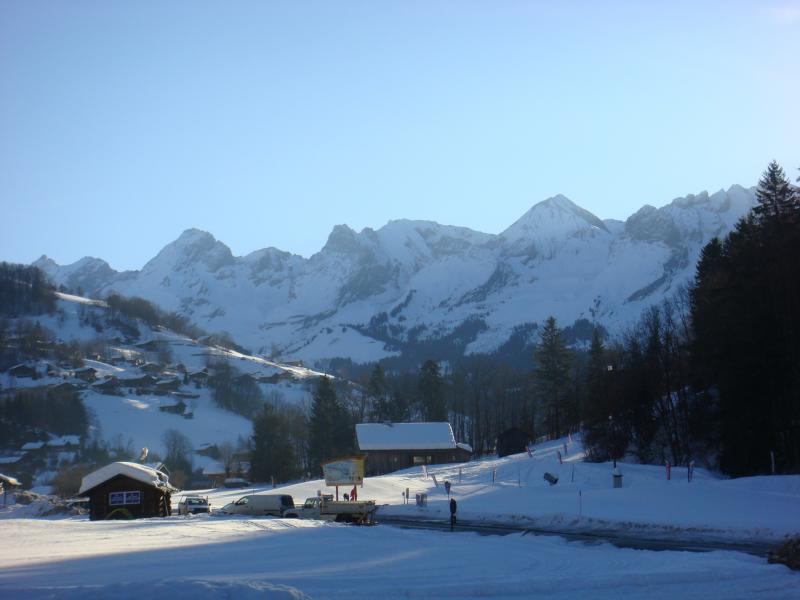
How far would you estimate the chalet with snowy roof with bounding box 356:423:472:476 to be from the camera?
297 feet

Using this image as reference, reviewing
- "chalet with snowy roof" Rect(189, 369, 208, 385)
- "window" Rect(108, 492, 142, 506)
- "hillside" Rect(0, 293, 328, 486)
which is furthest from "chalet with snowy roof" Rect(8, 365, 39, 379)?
"window" Rect(108, 492, 142, 506)

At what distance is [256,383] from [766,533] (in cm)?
16908

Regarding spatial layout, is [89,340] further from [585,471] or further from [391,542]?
[391,542]

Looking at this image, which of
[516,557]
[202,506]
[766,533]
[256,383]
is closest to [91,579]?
[516,557]

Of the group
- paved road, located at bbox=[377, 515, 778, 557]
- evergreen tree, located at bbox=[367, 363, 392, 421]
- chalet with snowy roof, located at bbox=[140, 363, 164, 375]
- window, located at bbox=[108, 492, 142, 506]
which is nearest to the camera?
paved road, located at bbox=[377, 515, 778, 557]

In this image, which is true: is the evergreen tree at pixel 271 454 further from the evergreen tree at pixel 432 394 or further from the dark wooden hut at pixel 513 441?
the evergreen tree at pixel 432 394

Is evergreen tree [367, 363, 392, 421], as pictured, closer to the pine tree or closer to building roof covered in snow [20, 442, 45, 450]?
building roof covered in snow [20, 442, 45, 450]

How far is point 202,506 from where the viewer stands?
163ft

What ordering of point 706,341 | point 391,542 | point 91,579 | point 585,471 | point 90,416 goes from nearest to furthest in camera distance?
point 91,579 < point 391,542 < point 706,341 < point 585,471 < point 90,416

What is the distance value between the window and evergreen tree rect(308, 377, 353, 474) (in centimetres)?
5130

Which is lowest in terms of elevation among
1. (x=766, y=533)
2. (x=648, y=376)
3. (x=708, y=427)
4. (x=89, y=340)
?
(x=766, y=533)

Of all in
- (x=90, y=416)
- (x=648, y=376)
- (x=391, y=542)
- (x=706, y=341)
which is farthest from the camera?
(x=90, y=416)

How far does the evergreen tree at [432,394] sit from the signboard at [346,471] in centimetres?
6214

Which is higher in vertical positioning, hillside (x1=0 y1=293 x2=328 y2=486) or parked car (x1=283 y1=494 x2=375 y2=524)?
hillside (x1=0 y1=293 x2=328 y2=486)
